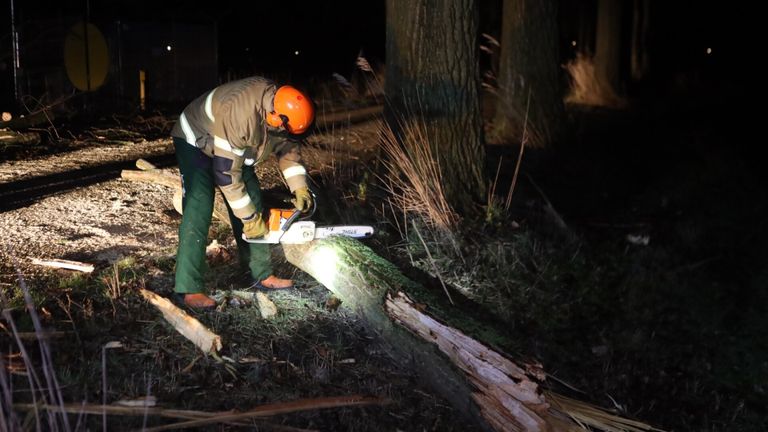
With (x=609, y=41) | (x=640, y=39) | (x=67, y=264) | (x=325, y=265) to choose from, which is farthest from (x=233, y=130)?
(x=640, y=39)

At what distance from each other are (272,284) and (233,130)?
123cm

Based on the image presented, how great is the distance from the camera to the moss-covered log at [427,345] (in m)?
3.68

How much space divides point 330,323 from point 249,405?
1.02m

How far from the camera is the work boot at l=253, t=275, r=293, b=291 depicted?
202 inches

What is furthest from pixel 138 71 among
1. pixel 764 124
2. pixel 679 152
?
pixel 764 124

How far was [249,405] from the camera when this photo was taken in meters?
3.80

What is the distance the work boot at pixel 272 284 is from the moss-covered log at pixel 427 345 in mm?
165

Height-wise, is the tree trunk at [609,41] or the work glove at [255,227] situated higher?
the tree trunk at [609,41]

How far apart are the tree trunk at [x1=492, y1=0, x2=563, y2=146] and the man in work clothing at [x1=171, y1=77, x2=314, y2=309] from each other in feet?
20.1

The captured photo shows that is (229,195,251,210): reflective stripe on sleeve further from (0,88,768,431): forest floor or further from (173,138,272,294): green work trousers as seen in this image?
(0,88,768,431): forest floor

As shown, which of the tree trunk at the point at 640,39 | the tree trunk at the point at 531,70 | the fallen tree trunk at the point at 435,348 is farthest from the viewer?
the tree trunk at the point at 640,39

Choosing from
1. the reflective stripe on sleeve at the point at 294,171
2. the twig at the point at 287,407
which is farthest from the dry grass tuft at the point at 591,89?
the twig at the point at 287,407

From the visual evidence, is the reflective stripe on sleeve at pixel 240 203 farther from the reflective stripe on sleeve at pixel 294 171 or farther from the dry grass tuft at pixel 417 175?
the dry grass tuft at pixel 417 175

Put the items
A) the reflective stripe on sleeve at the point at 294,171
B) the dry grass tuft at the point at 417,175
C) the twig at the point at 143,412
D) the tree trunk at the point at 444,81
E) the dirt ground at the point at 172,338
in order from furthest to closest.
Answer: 1. the tree trunk at the point at 444,81
2. the dry grass tuft at the point at 417,175
3. the reflective stripe on sleeve at the point at 294,171
4. the dirt ground at the point at 172,338
5. the twig at the point at 143,412
